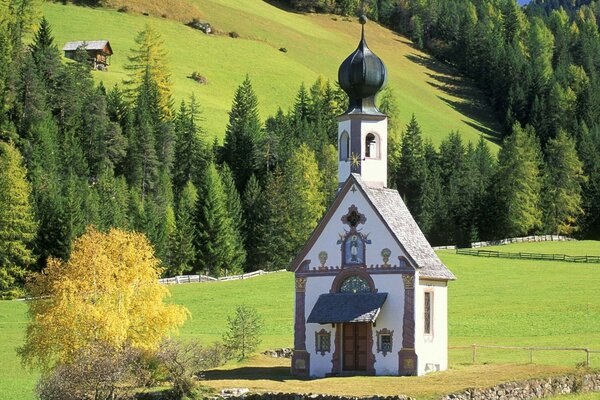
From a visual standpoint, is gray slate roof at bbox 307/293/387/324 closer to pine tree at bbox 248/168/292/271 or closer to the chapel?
the chapel

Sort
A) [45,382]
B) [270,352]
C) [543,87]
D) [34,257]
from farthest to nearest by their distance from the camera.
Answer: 1. [543,87]
2. [34,257]
3. [270,352]
4. [45,382]

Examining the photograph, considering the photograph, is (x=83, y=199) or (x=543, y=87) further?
(x=543, y=87)

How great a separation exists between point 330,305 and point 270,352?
7067 mm

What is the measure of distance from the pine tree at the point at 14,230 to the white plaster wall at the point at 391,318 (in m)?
37.8

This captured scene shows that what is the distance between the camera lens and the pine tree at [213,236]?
330ft

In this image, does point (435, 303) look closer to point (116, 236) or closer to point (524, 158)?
point (116, 236)

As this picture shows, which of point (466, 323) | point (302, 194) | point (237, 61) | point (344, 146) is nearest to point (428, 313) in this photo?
point (344, 146)

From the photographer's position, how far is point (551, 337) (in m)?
60.7

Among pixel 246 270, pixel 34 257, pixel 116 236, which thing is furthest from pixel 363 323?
pixel 246 270

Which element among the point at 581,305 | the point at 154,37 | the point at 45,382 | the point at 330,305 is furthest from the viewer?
the point at 154,37

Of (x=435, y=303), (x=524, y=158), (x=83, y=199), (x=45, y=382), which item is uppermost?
(x=524, y=158)

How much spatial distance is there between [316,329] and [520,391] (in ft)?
41.2

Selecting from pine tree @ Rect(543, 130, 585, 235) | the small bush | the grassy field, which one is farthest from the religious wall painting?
the small bush

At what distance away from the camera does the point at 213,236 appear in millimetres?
101312
